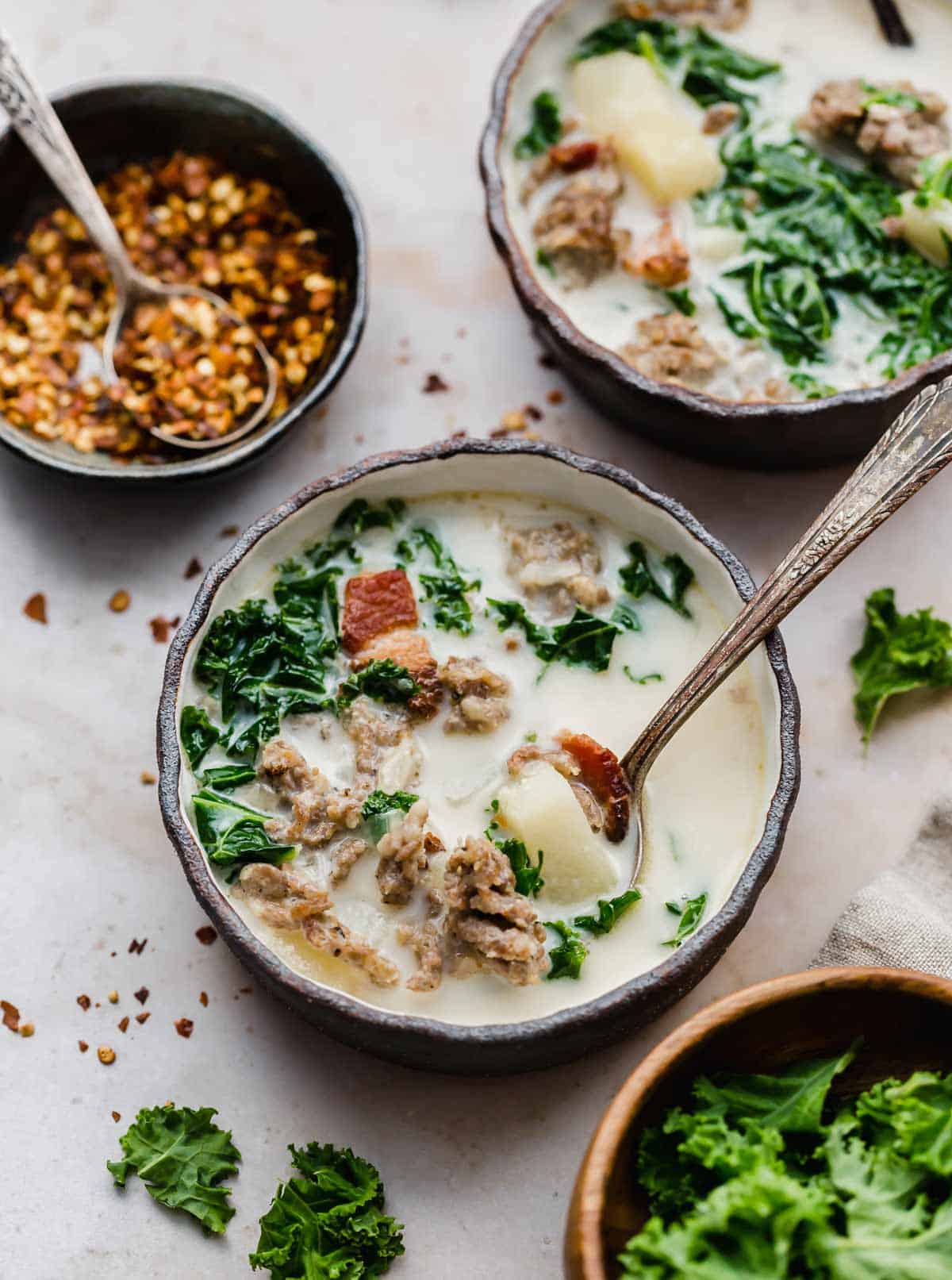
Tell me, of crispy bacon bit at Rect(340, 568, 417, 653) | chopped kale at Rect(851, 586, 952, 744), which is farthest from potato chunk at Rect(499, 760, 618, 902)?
chopped kale at Rect(851, 586, 952, 744)

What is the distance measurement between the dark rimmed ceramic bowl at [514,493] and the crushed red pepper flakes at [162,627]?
50 centimetres

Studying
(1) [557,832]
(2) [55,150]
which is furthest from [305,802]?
(2) [55,150]

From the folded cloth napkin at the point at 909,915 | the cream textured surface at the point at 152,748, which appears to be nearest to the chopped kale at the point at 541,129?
the cream textured surface at the point at 152,748

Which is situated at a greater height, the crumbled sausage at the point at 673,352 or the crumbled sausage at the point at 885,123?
the crumbled sausage at the point at 885,123

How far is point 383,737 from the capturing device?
3281mm

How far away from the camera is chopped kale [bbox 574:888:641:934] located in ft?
10.4

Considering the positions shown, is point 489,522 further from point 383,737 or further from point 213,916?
point 213,916

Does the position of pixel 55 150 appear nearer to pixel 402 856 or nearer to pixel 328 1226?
pixel 402 856

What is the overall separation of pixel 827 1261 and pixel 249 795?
145cm

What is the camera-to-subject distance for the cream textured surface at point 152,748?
11.2 ft

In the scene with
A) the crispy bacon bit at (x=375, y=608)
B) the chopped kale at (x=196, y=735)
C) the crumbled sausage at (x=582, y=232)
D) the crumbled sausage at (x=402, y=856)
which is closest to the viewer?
the crumbled sausage at (x=402, y=856)

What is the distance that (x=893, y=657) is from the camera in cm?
373

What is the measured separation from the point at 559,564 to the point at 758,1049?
1.13 meters

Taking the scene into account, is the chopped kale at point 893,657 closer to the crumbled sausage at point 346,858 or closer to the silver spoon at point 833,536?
the silver spoon at point 833,536
